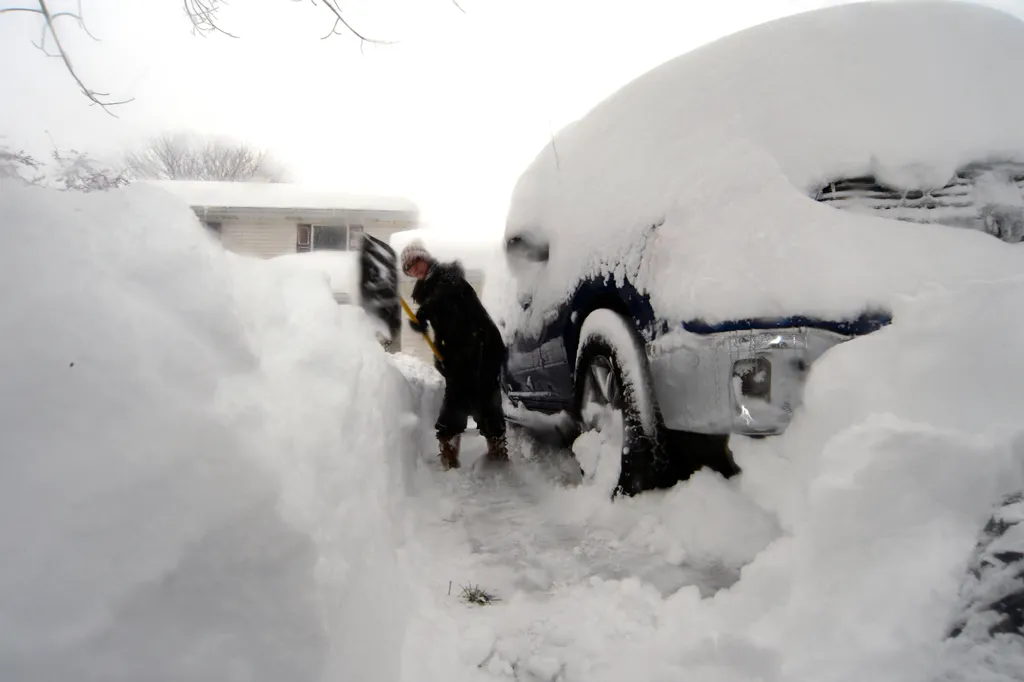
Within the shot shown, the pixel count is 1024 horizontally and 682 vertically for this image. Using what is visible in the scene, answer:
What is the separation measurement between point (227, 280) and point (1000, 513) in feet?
7.21

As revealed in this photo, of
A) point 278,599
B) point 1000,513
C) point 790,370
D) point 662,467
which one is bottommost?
point 662,467

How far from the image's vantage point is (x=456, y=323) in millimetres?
4113

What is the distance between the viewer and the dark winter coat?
4098 millimetres

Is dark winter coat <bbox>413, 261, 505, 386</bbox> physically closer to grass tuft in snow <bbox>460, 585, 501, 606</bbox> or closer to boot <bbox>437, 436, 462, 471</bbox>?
boot <bbox>437, 436, 462, 471</bbox>

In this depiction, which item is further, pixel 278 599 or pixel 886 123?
pixel 886 123

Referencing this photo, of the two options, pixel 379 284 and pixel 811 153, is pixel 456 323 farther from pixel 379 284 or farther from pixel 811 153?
pixel 811 153

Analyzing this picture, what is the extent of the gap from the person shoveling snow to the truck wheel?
41.3 inches

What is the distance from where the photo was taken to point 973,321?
1551 mm

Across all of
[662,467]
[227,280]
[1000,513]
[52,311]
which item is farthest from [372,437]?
[1000,513]

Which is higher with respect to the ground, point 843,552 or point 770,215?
point 770,215

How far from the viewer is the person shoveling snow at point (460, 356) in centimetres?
408

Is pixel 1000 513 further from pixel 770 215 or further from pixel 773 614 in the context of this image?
pixel 770 215

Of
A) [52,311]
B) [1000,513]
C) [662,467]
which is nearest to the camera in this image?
[52,311]

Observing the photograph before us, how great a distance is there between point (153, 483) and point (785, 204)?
2.02 metres
